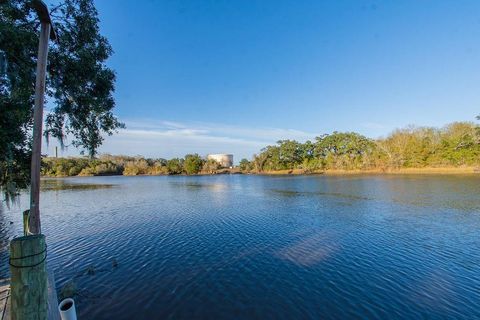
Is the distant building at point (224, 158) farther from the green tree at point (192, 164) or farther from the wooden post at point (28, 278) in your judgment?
the wooden post at point (28, 278)

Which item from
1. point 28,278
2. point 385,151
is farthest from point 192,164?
point 28,278

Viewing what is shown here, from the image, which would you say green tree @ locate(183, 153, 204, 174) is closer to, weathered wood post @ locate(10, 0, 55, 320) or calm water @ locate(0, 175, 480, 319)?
calm water @ locate(0, 175, 480, 319)

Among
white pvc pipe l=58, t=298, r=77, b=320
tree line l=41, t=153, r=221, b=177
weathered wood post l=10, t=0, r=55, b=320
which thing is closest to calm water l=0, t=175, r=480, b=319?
white pvc pipe l=58, t=298, r=77, b=320

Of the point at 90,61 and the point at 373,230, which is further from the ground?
the point at 90,61

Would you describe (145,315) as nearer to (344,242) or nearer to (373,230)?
(344,242)

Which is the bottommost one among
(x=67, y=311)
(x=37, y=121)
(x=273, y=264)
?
(x=273, y=264)

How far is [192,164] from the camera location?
122625 mm

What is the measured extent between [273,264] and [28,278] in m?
10.0

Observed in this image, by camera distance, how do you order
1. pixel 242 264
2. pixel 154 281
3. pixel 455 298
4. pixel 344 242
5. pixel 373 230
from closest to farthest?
pixel 455 298 < pixel 154 281 < pixel 242 264 < pixel 344 242 < pixel 373 230

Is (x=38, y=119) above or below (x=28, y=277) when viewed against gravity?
above

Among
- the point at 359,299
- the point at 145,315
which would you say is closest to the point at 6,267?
the point at 145,315

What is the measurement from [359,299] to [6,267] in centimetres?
1471

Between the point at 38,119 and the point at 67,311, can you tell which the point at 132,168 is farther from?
the point at 67,311

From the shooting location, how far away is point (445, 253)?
39.5 ft
